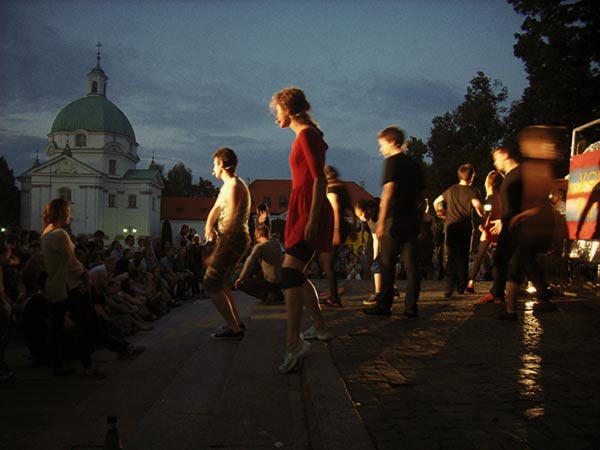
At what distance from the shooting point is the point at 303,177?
4.24 metres

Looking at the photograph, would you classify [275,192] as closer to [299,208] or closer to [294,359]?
[299,208]

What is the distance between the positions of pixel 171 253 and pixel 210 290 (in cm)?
978

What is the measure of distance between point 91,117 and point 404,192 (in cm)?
9093

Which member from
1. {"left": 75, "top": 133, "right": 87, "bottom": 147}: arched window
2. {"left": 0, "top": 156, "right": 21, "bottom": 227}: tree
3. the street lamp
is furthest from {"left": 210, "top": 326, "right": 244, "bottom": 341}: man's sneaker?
{"left": 75, "top": 133, "right": 87, "bottom": 147}: arched window

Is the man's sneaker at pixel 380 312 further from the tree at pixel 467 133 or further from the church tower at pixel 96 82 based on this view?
the church tower at pixel 96 82

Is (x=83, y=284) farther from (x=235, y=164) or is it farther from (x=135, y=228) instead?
(x=135, y=228)

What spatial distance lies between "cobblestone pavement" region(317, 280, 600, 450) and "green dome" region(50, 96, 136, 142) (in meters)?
90.0

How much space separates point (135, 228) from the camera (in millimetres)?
90000

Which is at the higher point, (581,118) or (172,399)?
(581,118)

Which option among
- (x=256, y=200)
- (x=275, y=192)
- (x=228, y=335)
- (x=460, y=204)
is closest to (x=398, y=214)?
(x=228, y=335)

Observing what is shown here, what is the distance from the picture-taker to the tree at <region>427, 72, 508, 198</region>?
42.6 m

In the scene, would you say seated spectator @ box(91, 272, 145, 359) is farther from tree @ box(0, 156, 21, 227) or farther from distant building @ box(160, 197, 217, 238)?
distant building @ box(160, 197, 217, 238)

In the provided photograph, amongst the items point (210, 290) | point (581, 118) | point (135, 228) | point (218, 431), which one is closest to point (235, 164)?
point (210, 290)

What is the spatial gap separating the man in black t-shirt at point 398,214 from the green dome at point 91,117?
294ft
